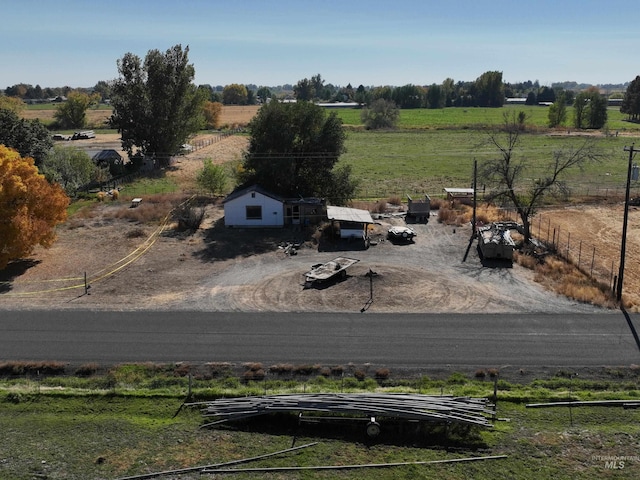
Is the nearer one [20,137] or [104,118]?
[20,137]

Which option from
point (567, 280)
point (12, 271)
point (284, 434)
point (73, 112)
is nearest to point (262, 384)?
point (284, 434)

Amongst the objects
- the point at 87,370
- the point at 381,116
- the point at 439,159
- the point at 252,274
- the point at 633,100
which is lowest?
the point at 87,370

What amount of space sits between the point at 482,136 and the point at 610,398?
94999 mm

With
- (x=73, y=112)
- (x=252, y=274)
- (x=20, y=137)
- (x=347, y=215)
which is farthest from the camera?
(x=73, y=112)

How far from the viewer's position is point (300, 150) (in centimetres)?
5331

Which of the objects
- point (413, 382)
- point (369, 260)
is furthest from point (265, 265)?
point (413, 382)

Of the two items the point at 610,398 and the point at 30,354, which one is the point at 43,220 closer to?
the point at 30,354

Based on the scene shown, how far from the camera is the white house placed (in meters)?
48.1

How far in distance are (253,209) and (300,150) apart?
27.2 ft

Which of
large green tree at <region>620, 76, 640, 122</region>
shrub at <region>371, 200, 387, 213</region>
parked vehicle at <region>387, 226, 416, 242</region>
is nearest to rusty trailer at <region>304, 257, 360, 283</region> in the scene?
parked vehicle at <region>387, 226, 416, 242</region>

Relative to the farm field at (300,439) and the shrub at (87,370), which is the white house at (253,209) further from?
the farm field at (300,439)

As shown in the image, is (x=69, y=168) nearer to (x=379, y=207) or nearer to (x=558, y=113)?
(x=379, y=207)

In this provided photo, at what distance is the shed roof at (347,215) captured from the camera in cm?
4347

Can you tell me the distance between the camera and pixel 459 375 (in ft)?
79.5
